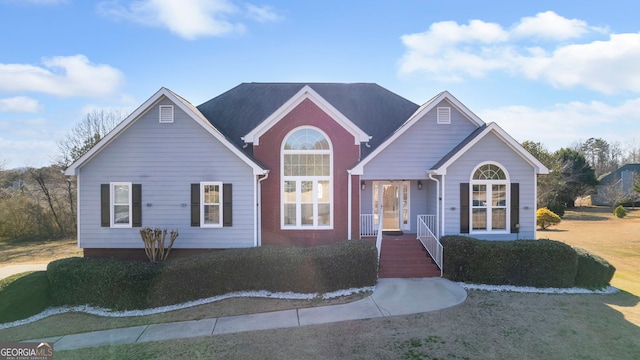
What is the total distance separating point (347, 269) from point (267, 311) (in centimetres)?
270

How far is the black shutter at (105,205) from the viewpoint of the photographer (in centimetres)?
1284

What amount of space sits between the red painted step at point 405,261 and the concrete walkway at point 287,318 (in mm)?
1366

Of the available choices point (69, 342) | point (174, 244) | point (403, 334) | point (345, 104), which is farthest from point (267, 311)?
point (345, 104)

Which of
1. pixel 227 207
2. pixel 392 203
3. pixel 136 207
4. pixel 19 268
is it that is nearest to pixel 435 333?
pixel 227 207

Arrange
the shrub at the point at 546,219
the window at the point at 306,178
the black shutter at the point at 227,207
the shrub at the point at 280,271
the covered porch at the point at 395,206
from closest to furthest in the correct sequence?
the shrub at the point at 280,271, the black shutter at the point at 227,207, the window at the point at 306,178, the covered porch at the point at 395,206, the shrub at the point at 546,219

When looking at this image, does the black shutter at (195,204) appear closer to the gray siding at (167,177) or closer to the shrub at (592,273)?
the gray siding at (167,177)

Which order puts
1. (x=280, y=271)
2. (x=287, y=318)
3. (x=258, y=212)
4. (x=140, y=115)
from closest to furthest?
(x=287, y=318)
(x=280, y=271)
(x=140, y=115)
(x=258, y=212)

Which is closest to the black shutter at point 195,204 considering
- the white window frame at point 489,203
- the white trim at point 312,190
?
the white trim at point 312,190

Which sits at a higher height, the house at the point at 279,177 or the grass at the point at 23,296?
the house at the point at 279,177

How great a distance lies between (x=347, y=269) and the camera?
10570 millimetres

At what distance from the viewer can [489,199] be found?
43.0ft

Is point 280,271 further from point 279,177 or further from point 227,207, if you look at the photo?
point 279,177

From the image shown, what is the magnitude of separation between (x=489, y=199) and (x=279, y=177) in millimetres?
8119

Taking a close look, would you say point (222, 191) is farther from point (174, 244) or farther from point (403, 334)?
point (403, 334)
